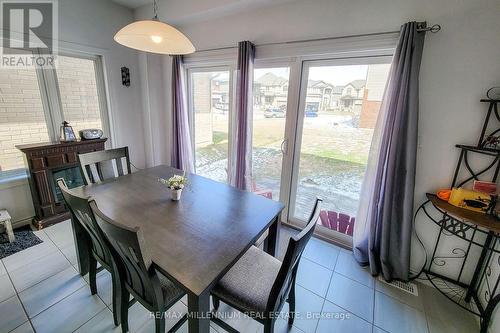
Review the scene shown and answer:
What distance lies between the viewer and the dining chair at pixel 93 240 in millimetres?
1148

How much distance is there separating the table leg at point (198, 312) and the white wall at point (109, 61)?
111 inches

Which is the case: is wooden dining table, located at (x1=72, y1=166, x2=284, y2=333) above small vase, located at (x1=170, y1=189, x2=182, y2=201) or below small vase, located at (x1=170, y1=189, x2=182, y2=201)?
below

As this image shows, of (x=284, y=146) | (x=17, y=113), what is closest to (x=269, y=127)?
(x=284, y=146)

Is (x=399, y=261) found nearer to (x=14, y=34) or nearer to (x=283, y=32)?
(x=283, y=32)

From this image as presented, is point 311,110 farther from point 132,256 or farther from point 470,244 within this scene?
point 132,256

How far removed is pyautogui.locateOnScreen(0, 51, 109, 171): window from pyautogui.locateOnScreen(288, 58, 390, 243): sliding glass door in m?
2.89

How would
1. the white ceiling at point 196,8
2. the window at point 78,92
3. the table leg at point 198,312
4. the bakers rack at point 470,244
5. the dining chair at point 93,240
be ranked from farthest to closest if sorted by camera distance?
the window at point 78,92 < the white ceiling at point 196,8 < the bakers rack at point 470,244 < the dining chair at point 93,240 < the table leg at point 198,312

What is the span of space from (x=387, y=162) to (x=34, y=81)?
150 inches

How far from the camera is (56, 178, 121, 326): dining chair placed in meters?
1.15

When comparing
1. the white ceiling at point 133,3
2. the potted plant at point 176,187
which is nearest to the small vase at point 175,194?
the potted plant at point 176,187

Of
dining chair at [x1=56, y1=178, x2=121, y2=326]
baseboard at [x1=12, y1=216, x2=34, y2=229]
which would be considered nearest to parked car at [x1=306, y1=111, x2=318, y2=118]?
dining chair at [x1=56, y1=178, x2=121, y2=326]

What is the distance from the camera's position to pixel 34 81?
8.02 feet

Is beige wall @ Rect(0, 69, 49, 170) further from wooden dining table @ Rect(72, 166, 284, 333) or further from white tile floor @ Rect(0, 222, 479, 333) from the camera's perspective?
wooden dining table @ Rect(72, 166, 284, 333)

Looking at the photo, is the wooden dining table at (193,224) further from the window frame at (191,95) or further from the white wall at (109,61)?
the white wall at (109,61)
